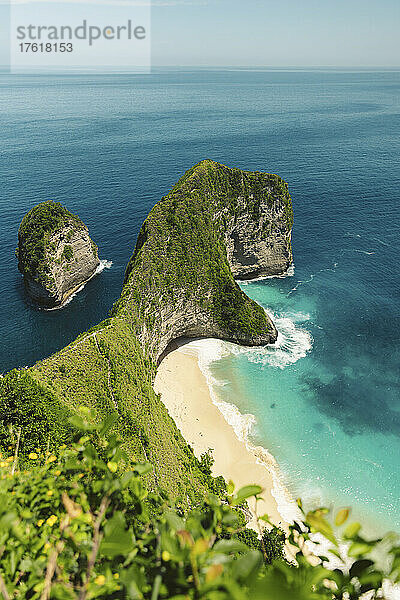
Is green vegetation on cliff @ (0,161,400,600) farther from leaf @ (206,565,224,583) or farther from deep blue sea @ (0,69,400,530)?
deep blue sea @ (0,69,400,530)

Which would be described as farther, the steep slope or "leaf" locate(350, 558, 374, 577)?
the steep slope

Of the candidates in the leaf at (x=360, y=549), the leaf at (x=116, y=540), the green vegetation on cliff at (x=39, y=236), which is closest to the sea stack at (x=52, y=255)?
the green vegetation on cliff at (x=39, y=236)

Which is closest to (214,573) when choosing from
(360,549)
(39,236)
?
(360,549)

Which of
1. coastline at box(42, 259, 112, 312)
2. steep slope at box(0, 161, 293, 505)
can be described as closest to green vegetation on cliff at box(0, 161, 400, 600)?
steep slope at box(0, 161, 293, 505)

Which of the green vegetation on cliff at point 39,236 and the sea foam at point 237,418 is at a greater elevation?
the green vegetation on cliff at point 39,236

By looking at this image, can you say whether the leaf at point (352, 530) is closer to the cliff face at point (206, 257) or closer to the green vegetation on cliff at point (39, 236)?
the cliff face at point (206, 257)

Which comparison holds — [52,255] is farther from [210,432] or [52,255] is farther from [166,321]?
[210,432]
